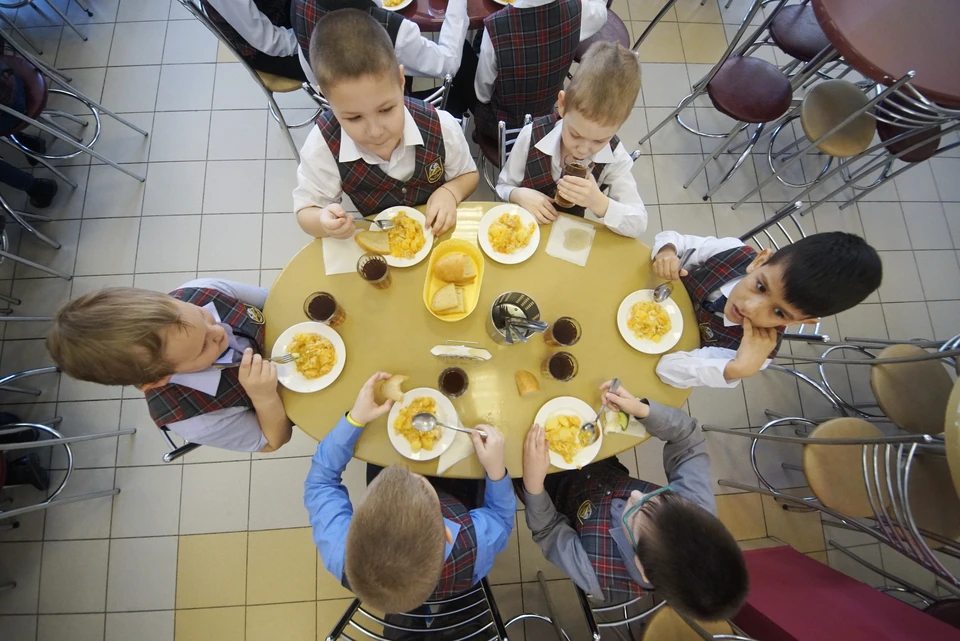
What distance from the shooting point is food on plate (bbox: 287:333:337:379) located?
1.61 metres

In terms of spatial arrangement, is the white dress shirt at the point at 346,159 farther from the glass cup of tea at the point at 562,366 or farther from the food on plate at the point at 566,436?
the food on plate at the point at 566,436

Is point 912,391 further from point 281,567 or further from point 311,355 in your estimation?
point 281,567

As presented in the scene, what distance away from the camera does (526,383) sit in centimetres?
157

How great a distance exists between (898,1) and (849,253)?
1865 mm

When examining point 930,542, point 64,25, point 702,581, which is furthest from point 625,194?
point 64,25

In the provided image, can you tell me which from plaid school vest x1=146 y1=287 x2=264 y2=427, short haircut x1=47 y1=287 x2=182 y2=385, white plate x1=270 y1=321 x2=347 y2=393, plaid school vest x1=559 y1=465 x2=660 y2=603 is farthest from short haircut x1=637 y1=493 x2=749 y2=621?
short haircut x1=47 y1=287 x2=182 y2=385

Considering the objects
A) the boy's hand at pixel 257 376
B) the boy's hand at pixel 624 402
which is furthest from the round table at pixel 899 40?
the boy's hand at pixel 257 376

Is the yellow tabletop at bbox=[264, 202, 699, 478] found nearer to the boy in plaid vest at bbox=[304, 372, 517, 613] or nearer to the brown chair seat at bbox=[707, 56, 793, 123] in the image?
the boy in plaid vest at bbox=[304, 372, 517, 613]

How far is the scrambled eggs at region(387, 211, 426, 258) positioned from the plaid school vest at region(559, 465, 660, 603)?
1186 mm

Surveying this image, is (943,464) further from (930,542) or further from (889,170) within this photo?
(889,170)

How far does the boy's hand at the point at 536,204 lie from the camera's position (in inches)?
70.7

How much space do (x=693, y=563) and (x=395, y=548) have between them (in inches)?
33.2

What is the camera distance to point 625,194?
6.43ft

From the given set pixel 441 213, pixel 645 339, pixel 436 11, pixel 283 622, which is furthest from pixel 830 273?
pixel 283 622
